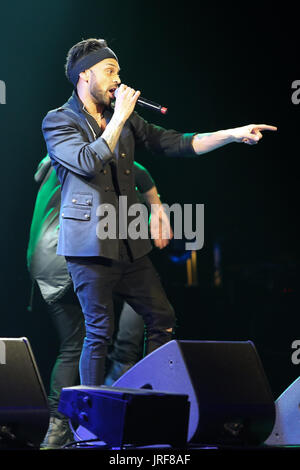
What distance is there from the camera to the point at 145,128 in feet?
10.3

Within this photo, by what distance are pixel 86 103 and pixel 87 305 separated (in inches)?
37.0

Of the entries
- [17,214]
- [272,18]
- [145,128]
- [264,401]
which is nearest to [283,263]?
[272,18]

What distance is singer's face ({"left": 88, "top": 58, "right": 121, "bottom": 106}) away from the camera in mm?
2959

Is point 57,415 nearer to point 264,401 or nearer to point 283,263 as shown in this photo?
point 264,401

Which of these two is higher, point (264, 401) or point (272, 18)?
point (272, 18)

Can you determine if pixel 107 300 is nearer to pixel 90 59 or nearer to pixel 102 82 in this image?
pixel 102 82

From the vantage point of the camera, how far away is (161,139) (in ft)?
10.2

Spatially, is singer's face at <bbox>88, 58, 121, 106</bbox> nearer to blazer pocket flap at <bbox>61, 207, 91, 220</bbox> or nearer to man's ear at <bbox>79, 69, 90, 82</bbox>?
man's ear at <bbox>79, 69, 90, 82</bbox>

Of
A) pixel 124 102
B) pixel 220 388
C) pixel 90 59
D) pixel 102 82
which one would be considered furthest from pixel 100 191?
pixel 220 388

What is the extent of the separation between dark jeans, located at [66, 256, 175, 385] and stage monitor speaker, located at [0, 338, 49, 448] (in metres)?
0.60

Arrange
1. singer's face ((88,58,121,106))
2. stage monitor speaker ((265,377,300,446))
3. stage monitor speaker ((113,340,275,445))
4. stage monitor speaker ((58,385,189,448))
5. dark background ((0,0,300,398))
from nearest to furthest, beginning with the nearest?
stage monitor speaker ((58,385,189,448)) → stage monitor speaker ((113,340,275,445)) → stage monitor speaker ((265,377,300,446)) → singer's face ((88,58,121,106)) → dark background ((0,0,300,398))

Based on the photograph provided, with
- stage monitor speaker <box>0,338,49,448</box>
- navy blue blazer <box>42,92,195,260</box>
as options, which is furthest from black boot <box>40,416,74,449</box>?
stage monitor speaker <box>0,338,49,448</box>

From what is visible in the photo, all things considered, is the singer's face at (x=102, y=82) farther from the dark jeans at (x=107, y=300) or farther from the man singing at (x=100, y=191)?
the dark jeans at (x=107, y=300)

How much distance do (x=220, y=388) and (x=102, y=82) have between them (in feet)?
4.90
